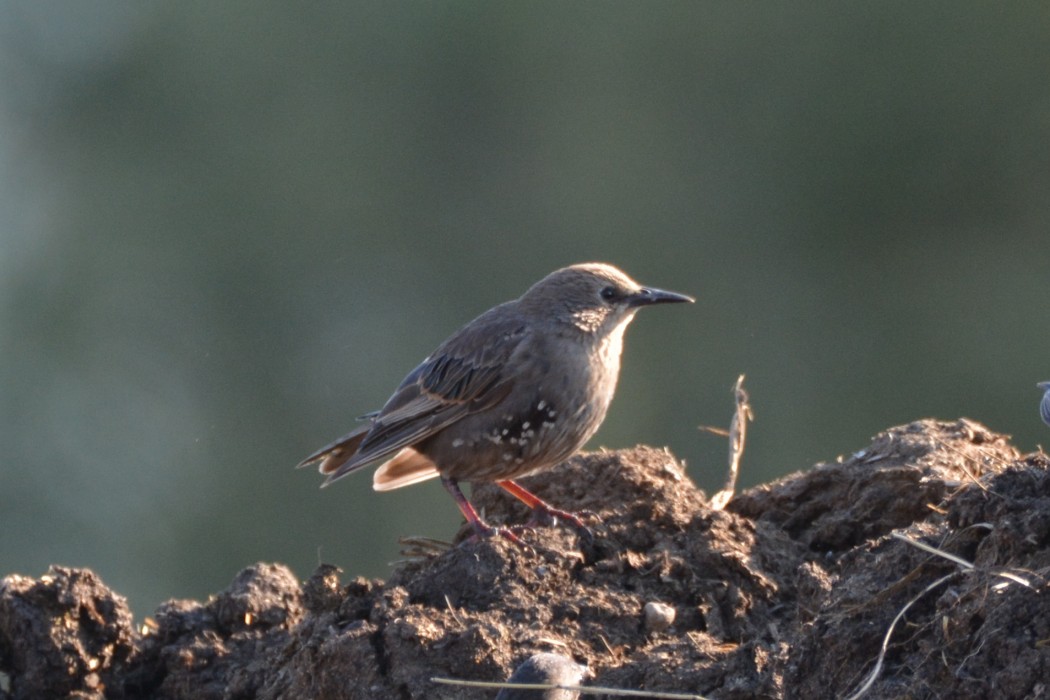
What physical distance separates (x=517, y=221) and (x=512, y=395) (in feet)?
19.9

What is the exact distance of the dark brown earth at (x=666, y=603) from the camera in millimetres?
3996

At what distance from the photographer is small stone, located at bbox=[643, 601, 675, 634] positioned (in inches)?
198

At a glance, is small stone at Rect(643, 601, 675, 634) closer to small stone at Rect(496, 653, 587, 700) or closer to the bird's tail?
small stone at Rect(496, 653, 587, 700)

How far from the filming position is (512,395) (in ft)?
21.1

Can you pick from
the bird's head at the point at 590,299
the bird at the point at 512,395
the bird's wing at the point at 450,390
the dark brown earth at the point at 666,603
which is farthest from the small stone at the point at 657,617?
the bird's head at the point at 590,299

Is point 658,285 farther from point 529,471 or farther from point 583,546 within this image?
point 583,546

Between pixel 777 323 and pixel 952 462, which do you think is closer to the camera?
pixel 952 462

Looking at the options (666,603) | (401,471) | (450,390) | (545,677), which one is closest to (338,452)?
(401,471)

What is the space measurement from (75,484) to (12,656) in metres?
5.37

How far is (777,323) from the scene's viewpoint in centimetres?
1209

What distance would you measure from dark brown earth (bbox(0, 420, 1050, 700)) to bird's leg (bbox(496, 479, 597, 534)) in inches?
2.8

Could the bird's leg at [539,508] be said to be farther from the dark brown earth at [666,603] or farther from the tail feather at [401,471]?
the tail feather at [401,471]

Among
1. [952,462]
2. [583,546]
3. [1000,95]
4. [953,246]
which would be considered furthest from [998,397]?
[583,546]

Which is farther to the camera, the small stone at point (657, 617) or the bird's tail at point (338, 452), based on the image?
→ the bird's tail at point (338, 452)
